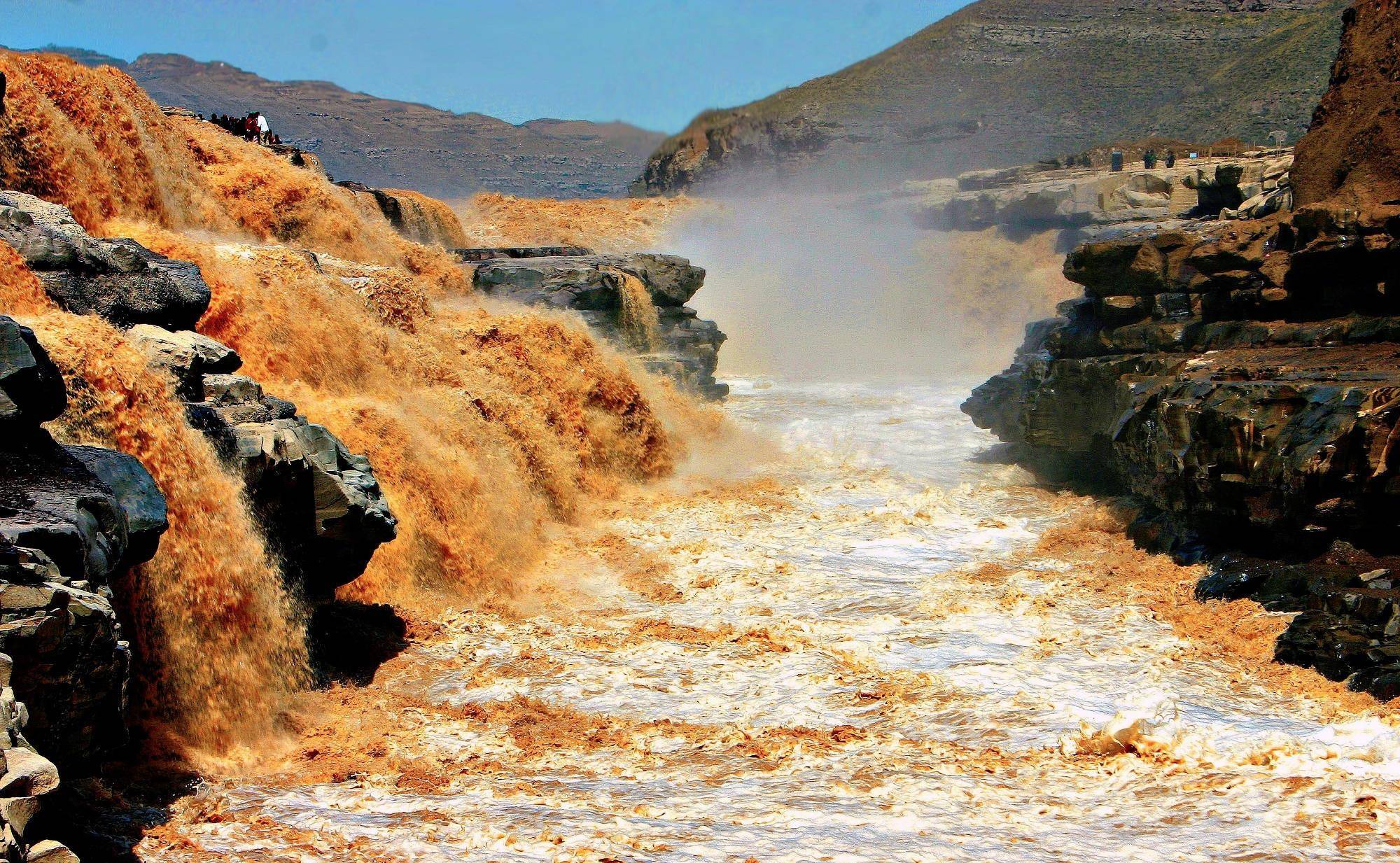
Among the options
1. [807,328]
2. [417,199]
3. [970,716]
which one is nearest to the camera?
[970,716]

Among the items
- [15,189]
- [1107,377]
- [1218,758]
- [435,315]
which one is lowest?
[1218,758]

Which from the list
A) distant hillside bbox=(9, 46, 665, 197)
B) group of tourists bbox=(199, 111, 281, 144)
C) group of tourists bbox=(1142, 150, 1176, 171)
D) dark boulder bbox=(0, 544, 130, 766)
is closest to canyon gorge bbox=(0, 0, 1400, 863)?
dark boulder bbox=(0, 544, 130, 766)

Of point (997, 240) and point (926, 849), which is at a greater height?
point (997, 240)

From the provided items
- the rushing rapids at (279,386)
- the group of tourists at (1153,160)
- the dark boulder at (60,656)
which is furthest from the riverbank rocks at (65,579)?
the group of tourists at (1153,160)

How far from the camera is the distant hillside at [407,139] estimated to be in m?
80.2

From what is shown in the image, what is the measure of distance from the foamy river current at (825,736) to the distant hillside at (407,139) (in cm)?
7039

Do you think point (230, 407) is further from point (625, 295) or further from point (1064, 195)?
point (1064, 195)

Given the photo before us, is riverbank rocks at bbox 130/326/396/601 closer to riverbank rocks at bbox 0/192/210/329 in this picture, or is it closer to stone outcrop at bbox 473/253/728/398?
riverbank rocks at bbox 0/192/210/329

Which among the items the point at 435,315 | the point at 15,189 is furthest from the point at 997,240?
the point at 15,189

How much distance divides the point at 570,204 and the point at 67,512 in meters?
33.1

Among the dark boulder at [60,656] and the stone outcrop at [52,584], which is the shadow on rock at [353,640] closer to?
the stone outcrop at [52,584]

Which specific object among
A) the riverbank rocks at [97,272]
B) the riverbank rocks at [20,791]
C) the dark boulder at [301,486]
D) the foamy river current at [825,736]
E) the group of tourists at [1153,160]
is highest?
the group of tourists at [1153,160]

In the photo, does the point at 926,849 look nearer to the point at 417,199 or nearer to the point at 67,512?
the point at 67,512

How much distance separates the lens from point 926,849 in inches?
215
